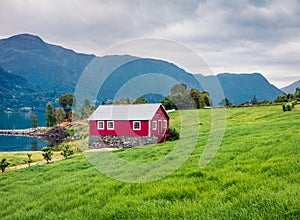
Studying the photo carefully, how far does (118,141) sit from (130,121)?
→ 3.12m

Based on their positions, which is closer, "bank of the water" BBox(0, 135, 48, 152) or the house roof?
the house roof

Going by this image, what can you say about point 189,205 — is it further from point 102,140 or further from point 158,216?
point 102,140

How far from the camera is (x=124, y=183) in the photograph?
7777 millimetres

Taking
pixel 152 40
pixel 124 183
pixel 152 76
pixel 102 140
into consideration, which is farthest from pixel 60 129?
pixel 124 183

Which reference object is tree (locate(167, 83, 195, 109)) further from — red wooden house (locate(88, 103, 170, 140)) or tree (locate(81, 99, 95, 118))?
red wooden house (locate(88, 103, 170, 140))

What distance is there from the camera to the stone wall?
3334 centimetres

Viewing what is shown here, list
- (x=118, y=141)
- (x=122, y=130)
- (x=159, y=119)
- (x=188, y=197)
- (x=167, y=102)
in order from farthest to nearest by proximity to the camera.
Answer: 1. (x=167, y=102)
2. (x=159, y=119)
3. (x=118, y=141)
4. (x=122, y=130)
5. (x=188, y=197)

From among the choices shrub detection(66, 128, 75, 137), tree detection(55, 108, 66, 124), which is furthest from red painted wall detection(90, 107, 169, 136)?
tree detection(55, 108, 66, 124)

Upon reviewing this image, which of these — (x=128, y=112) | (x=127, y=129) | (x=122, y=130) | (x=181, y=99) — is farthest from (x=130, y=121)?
(x=181, y=99)

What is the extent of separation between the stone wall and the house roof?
8.57ft

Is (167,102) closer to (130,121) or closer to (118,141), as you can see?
(130,121)

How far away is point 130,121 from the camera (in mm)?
34656

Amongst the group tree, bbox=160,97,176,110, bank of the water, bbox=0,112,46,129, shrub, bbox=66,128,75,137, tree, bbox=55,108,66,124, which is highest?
tree, bbox=160,97,176,110

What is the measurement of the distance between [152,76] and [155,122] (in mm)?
11329
